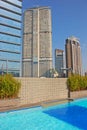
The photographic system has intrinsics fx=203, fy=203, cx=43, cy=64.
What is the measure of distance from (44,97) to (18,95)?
236cm

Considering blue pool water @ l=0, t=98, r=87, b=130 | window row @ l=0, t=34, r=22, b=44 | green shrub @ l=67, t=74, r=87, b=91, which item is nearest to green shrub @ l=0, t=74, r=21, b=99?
blue pool water @ l=0, t=98, r=87, b=130

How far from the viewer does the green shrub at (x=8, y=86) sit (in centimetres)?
972

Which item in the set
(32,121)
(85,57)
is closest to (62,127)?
(32,121)

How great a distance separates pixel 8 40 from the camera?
53.5 m

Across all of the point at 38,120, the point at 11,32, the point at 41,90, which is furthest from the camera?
the point at 11,32

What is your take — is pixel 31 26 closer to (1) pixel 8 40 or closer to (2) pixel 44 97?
(1) pixel 8 40

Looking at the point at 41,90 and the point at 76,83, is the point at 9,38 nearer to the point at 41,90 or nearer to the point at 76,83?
the point at 76,83

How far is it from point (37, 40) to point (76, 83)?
232 ft

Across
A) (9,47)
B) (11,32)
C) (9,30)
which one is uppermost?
(9,30)

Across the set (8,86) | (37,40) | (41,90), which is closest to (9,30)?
(37,40)

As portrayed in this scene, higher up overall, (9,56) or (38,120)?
(9,56)

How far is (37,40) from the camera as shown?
84500mm

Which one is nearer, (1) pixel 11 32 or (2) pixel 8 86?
(2) pixel 8 86

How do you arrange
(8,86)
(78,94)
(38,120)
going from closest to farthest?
(38,120)
(8,86)
(78,94)
